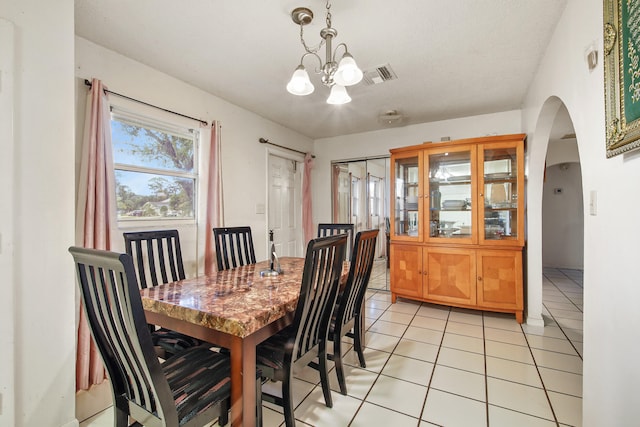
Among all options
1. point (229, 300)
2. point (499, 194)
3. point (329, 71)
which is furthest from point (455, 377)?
point (329, 71)

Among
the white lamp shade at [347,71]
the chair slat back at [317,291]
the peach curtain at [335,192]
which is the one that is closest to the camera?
the chair slat back at [317,291]

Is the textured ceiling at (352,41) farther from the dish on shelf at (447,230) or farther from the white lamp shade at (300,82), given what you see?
the dish on shelf at (447,230)

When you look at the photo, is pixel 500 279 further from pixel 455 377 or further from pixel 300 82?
pixel 300 82

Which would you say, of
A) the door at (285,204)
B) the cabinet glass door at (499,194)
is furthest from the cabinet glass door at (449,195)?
the door at (285,204)

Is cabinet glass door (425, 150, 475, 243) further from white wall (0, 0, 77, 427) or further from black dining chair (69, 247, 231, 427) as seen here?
white wall (0, 0, 77, 427)

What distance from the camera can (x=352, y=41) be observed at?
2.05m

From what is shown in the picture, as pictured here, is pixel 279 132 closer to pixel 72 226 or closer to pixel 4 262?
pixel 72 226

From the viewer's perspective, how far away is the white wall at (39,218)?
54.5 inches

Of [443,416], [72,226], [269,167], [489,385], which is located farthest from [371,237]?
[269,167]

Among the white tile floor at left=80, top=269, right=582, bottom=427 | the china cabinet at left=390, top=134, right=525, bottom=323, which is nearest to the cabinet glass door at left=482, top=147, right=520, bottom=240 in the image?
the china cabinet at left=390, top=134, right=525, bottom=323

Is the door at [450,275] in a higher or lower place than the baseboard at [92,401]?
higher

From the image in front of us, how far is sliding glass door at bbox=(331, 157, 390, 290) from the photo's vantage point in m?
4.67

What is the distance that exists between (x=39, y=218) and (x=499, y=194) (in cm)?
394

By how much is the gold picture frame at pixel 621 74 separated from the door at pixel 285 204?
3.29 metres
